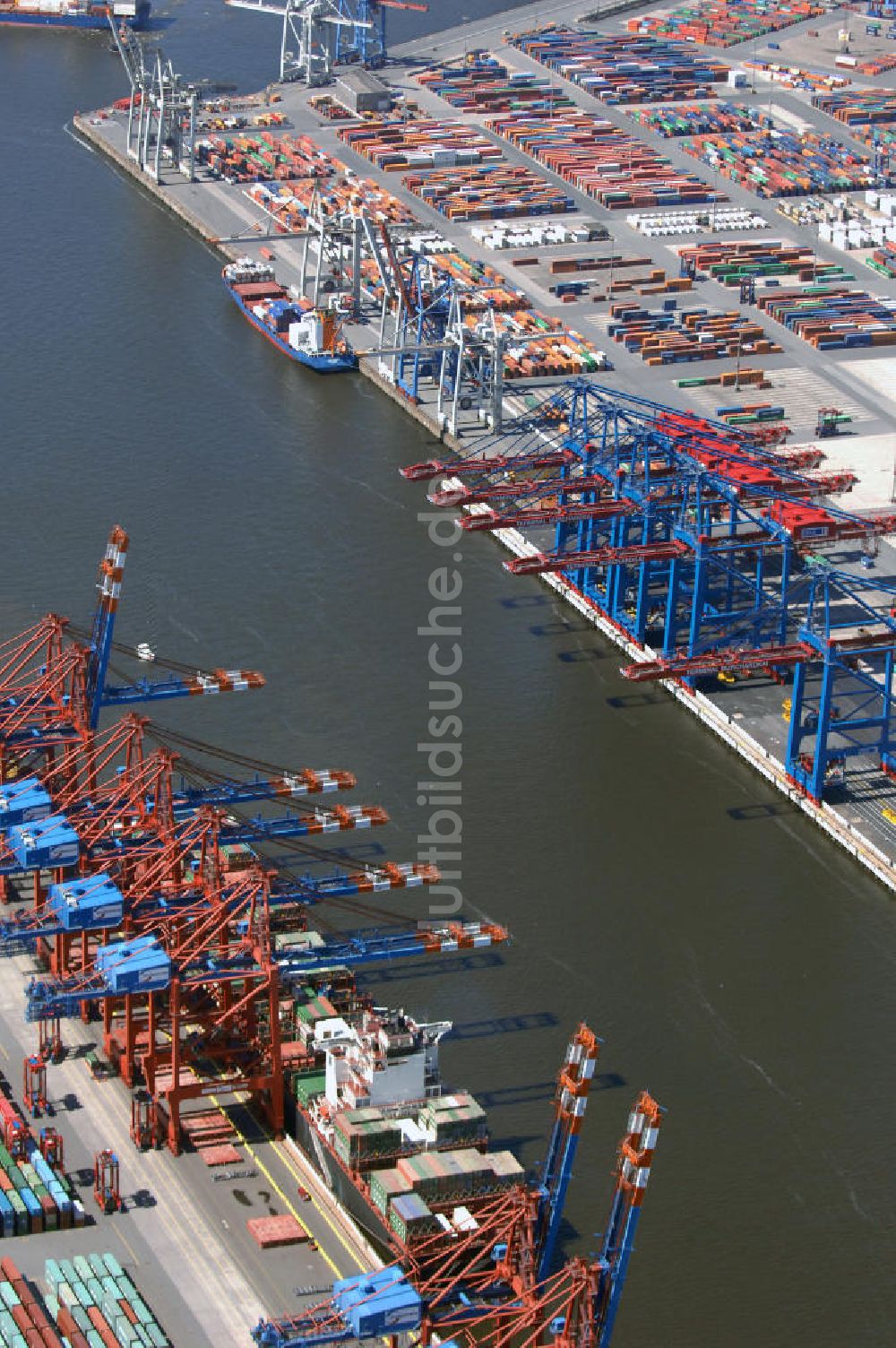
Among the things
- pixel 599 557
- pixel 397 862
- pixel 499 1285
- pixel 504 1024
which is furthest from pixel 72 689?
pixel 499 1285

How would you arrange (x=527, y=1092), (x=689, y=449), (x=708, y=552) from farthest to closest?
(x=689, y=449)
(x=708, y=552)
(x=527, y=1092)

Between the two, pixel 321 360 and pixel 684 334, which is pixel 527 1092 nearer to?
pixel 321 360

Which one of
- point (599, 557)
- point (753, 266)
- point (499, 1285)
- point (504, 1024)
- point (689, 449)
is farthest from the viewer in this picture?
point (753, 266)

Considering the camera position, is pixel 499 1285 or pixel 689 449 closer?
pixel 499 1285

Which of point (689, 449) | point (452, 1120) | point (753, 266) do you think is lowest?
point (452, 1120)

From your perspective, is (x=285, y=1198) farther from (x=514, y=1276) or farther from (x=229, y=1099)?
(x=514, y=1276)

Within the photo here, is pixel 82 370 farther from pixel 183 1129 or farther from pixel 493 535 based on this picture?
pixel 183 1129

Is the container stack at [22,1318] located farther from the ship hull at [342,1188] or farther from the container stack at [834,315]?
the container stack at [834,315]

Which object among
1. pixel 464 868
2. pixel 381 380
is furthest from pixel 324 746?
pixel 381 380

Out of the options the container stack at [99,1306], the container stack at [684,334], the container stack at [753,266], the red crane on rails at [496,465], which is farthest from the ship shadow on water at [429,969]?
the container stack at [753,266]

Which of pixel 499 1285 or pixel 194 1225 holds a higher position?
pixel 499 1285
